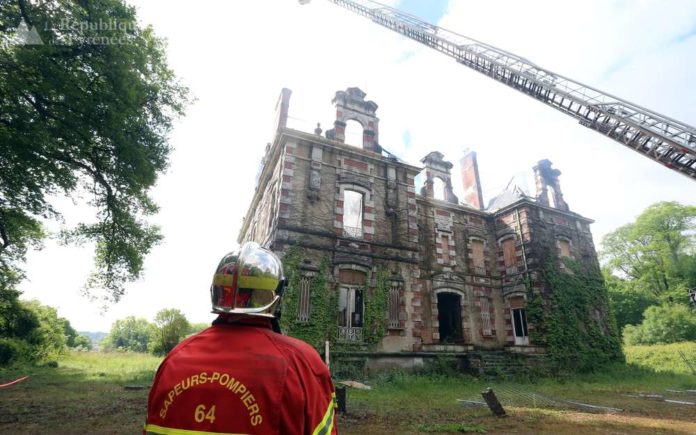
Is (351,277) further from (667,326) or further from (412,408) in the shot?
(667,326)

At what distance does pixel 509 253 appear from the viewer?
63.8 feet

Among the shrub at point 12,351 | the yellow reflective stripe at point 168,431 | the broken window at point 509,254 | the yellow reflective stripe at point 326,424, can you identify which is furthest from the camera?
the broken window at point 509,254

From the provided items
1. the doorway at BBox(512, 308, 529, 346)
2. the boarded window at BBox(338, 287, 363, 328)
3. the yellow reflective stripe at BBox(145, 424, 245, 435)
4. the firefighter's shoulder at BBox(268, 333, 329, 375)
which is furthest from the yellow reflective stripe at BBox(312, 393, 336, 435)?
the doorway at BBox(512, 308, 529, 346)

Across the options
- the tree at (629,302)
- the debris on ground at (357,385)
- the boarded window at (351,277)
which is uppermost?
the tree at (629,302)

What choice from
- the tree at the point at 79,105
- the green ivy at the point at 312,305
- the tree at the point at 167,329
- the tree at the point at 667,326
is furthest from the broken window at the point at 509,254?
the tree at the point at 167,329

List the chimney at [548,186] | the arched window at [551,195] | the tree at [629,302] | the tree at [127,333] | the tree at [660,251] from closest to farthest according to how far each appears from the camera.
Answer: the chimney at [548,186] → the arched window at [551,195] → the tree at [660,251] → the tree at [629,302] → the tree at [127,333]

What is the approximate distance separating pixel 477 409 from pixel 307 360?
8.69 meters

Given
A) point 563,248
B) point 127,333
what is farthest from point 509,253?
point 127,333

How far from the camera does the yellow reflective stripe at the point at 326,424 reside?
167 centimetres

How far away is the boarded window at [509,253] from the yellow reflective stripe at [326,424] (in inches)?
771

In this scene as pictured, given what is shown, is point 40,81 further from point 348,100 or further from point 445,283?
point 445,283

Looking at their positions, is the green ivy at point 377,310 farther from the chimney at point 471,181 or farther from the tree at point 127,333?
the tree at point 127,333

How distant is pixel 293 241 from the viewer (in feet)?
42.6

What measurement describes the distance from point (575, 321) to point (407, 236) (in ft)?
35.7
